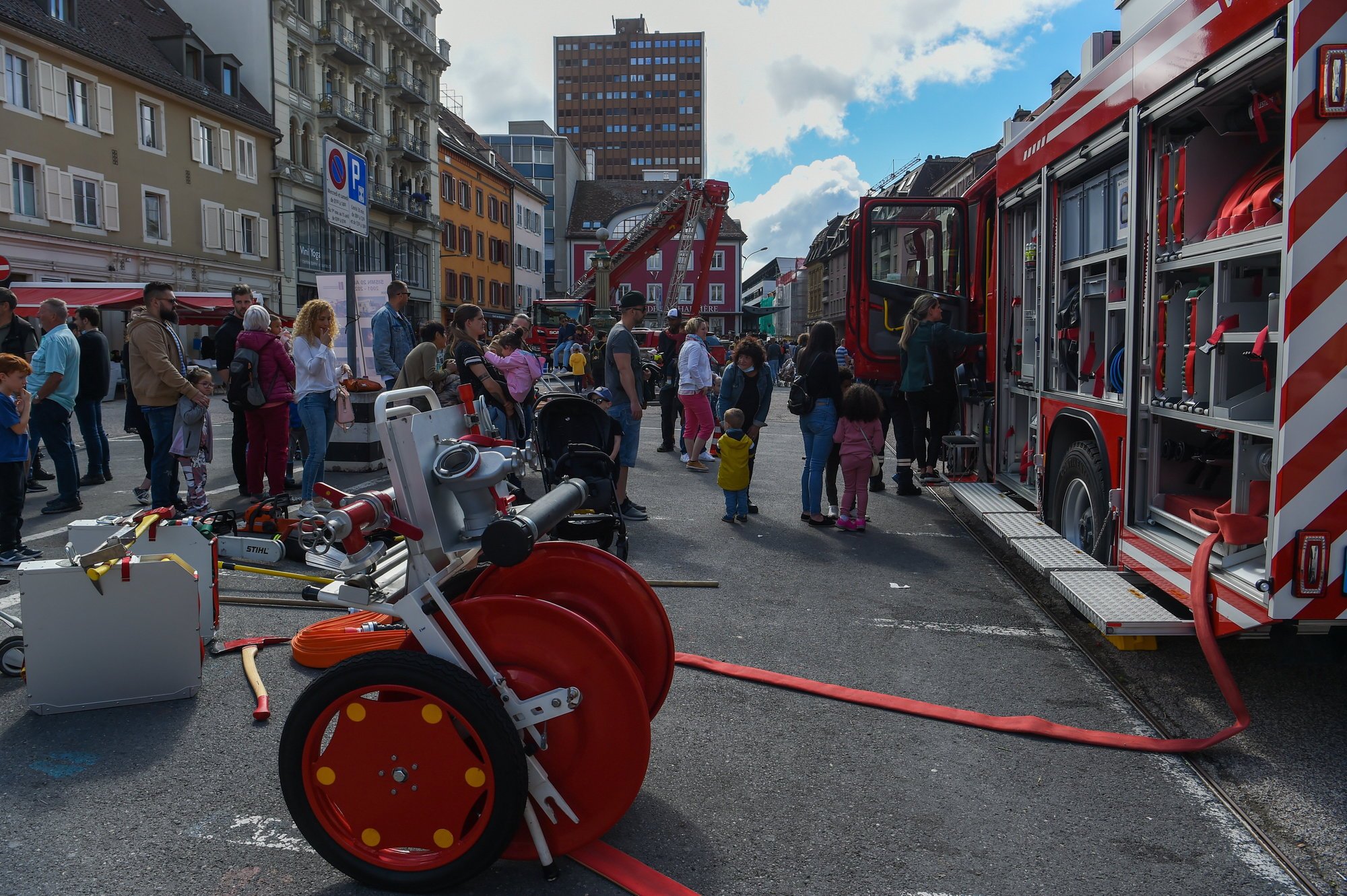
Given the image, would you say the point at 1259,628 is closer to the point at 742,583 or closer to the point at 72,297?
the point at 742,583

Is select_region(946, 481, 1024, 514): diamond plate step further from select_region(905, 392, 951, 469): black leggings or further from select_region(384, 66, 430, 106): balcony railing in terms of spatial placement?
select_region(384, 66, 430, 106): balcony railing

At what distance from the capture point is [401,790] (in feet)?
8.89

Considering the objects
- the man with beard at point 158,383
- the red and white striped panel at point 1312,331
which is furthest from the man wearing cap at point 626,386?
the red and white striped panel at point 1312,331

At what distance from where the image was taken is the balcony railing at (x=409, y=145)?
1861 inches

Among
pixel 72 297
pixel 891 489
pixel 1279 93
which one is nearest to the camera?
pixel 1279 93

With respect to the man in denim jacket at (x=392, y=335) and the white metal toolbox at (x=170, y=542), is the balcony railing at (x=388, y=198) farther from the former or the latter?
the white metal toolbox at (x=170, y=542)

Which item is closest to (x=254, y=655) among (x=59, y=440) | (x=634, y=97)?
(x=59, y=440)

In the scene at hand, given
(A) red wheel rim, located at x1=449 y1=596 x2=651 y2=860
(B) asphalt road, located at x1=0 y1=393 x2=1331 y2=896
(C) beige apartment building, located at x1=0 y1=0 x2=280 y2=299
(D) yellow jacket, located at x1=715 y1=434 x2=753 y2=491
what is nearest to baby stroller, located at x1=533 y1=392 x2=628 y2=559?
(D) yellow jacket, located at x1=715 y1=434 x2=753 y2=491

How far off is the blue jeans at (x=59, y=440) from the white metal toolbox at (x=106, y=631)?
4.94 m

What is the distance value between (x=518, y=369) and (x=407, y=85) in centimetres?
4294

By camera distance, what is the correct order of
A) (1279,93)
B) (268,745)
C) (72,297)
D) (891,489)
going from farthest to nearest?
(72,297) < (891,489) < (1279,93) < (268,745)

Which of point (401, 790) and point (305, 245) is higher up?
point (305, 245)

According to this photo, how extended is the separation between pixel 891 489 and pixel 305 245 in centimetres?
3400

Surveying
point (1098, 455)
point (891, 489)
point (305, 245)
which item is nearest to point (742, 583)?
point (1098, 455)
